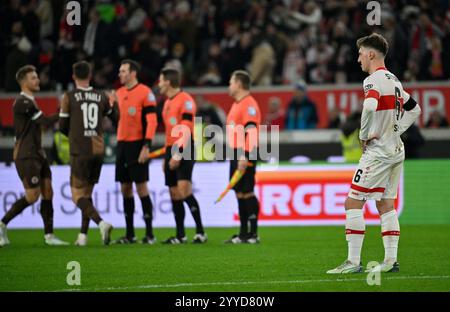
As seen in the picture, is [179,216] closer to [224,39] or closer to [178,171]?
[178,171]

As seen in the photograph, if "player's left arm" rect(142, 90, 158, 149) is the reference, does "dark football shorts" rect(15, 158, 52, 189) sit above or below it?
below

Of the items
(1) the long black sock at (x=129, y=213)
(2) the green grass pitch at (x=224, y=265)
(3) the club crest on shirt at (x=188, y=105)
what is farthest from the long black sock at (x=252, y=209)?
(1) the long black sock at (x=129, y=213)

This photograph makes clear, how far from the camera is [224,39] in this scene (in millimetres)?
24297

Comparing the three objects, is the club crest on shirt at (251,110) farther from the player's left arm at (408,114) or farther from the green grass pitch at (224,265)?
the player's left arm at (408,114)

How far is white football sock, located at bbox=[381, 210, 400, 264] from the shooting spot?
10.1 meters

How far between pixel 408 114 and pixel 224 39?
47.5 feet

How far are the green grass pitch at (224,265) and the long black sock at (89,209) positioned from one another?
409mm

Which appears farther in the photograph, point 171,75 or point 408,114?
point 171,75

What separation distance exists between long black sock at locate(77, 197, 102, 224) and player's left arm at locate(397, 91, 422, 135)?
17.1ft

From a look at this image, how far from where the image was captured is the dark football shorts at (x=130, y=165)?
14367mm

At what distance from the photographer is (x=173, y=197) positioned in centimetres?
1470

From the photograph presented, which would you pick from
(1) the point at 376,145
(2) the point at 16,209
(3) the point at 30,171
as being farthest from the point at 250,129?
(1) the point at 376,145

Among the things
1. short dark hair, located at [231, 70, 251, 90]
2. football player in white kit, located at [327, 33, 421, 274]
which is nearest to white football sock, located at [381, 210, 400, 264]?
football player in white kit, located at [327, 33, 421, 274]

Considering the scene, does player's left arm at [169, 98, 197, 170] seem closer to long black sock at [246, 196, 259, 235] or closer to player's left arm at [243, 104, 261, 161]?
player's left arm at [243, 104, 261, 161]
